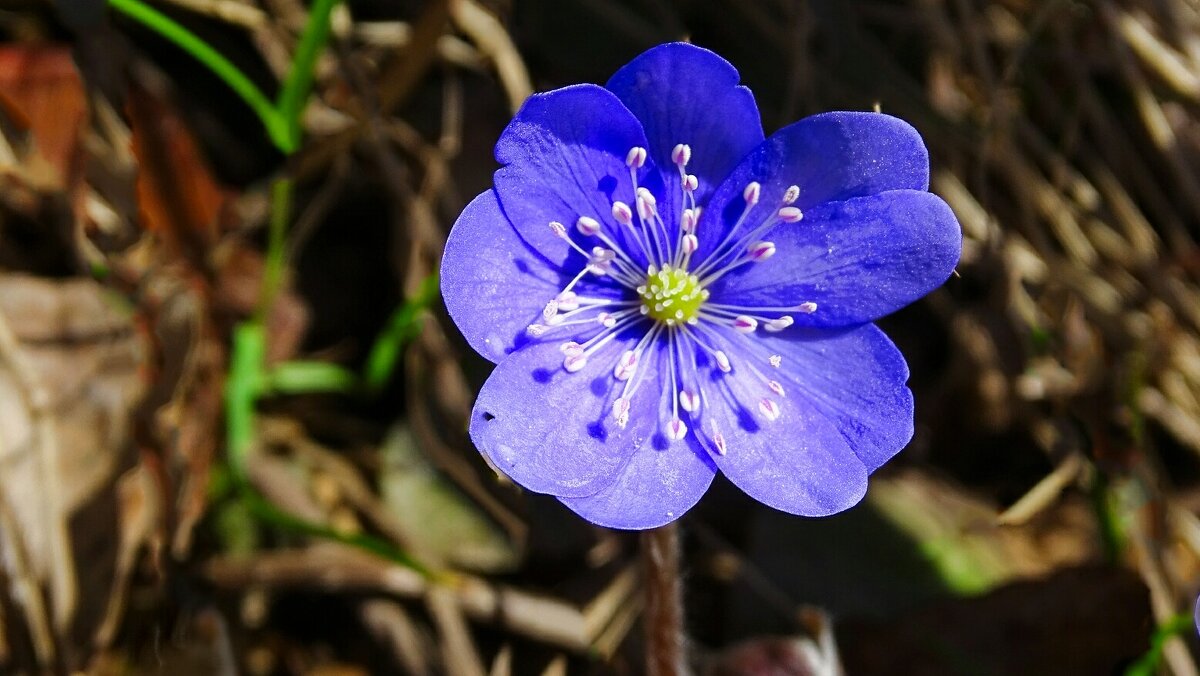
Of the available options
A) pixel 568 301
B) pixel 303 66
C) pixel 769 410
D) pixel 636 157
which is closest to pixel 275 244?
pixel 303 66

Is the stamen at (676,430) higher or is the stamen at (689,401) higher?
the stamen at (689,401)

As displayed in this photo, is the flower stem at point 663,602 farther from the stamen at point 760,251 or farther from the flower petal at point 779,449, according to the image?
the stamen at point 760,251

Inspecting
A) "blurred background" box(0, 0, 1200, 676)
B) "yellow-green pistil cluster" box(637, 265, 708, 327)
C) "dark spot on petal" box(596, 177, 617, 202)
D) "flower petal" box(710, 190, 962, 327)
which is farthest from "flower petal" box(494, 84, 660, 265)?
"blurred background" box(0, 0, 1200, 676)

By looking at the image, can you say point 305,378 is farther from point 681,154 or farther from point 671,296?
point 681,154

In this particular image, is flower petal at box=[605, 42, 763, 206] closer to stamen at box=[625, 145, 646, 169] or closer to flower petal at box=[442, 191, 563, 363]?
stamen at box=[625, 145, 646, 169]

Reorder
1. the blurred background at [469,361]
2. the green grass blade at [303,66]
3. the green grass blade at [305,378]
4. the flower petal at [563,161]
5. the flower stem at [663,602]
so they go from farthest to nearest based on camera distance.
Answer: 1. the green grass blade at [305,378]
2. the blurred background at [469,361]
3. the green grass blade at [303,66]
4. the flower stem at [663,602]
5. the flower petal at [563,161]

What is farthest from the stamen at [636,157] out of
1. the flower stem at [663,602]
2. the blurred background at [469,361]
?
the blurred background at [469,361]
